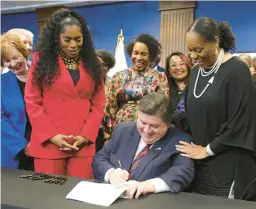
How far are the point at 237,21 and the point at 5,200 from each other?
4.81m

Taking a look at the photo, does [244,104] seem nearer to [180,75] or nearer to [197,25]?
[197,25]

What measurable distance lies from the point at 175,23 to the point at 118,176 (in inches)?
179

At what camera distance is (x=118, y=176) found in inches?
61.8

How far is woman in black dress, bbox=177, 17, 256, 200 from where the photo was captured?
159cm

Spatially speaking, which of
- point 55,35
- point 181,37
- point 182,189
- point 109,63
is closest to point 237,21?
point 181,37

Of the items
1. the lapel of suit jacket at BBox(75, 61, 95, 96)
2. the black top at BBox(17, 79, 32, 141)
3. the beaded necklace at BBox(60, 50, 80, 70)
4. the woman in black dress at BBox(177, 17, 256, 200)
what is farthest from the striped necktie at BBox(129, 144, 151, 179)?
the black top at BBox(17, 79, 32, 141)

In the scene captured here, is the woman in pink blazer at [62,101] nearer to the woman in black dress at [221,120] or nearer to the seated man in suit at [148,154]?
the seated man in suit at [148,154]

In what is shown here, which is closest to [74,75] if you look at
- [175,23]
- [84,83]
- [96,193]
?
[84,83]

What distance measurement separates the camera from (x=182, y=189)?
5.07 ft

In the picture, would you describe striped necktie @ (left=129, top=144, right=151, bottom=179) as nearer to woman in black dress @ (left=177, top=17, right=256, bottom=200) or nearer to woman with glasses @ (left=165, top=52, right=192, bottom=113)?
woman in black dress @ (left=177, top=17, right=256, bottom=200)

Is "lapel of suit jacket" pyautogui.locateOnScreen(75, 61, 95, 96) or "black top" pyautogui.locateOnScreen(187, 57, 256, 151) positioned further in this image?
"lapel of suit jacket" pyautogui.locateOnScreen(75, 61, 95, 96)

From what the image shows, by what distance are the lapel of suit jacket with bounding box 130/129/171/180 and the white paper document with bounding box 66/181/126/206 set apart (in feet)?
0.51

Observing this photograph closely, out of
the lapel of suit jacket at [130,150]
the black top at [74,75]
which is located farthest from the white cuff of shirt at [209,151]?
the black top at [74,75]

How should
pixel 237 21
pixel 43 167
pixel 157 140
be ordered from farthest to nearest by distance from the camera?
pixel 237 21 → pixel 43 167 → pixel 157 140
